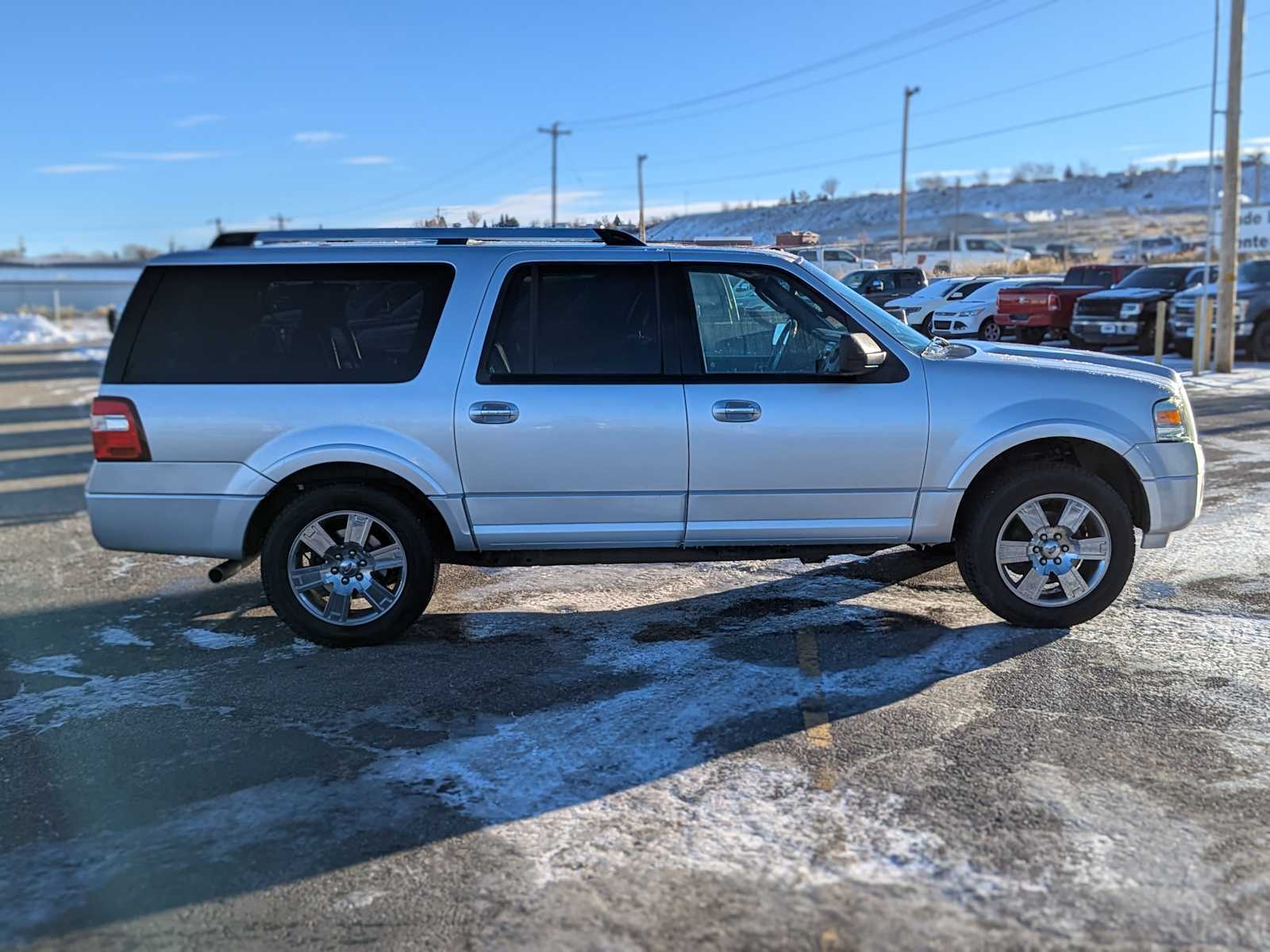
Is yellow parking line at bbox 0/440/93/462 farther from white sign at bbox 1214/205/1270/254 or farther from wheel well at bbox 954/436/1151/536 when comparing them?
white sign at bbox 1214/205/1270/254

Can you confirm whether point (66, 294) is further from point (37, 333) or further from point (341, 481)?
point (341, 481)

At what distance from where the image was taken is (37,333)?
40750 millimetres

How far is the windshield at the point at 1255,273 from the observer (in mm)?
20281

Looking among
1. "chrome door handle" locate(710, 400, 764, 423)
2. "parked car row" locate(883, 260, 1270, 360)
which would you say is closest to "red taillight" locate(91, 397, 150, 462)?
"chrome door handle" locate(710, 400, 764, 423)

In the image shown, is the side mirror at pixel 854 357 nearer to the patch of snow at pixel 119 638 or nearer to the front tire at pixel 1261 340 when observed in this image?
the patch of snow at pixel 119 638

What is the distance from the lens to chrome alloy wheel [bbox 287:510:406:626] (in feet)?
18.2

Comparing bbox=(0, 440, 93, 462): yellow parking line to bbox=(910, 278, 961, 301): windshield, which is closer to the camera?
bbox=(0, 440, 93, 462): yellow parking line

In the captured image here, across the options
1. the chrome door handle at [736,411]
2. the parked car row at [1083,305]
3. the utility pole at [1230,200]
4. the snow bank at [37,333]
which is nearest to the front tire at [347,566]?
the chrome door handle at [736,411]

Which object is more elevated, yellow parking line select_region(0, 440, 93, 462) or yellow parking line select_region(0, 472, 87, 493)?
yellow parking line select_region(0, 440, 93, 462)

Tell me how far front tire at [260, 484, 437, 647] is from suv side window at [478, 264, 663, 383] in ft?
2.88

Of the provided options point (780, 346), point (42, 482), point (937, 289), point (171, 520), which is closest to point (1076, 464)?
point (780, 346)

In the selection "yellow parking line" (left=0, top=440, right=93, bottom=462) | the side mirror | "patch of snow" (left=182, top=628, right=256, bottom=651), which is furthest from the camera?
"yellow parking line" (left=0, top=440, right=93, bottom=462)

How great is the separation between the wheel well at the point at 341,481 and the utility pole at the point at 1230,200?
15853mm

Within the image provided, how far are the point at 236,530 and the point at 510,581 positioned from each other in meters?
1.96
